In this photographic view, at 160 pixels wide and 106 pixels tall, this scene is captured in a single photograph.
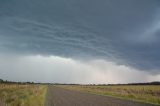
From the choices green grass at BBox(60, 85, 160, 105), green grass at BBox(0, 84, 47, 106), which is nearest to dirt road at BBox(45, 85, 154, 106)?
green grass at BBox(0, 84, 47, 106)

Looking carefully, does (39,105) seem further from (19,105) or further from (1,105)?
(1,105)

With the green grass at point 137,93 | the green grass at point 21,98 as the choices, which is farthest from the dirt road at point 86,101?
the green grass at point 137,93

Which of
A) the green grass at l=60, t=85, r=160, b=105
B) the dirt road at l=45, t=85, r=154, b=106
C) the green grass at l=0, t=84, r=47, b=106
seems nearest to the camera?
the green grass at l=0, t=84, r=47, b=106

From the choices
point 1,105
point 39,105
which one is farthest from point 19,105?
point 1,105

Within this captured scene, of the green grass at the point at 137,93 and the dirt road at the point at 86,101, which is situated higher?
the green grass at the point at 137,93

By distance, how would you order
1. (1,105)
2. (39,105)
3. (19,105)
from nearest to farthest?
(1,105) < (19,105) < (39,105)

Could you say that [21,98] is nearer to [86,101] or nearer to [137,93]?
[86,101]

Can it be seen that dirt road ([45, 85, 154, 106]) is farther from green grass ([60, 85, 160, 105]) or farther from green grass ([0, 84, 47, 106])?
green grass ([60, 85, 160, 105])

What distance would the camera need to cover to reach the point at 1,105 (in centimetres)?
1614

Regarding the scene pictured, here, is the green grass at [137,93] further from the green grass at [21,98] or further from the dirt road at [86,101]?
the green grass at [21,98]

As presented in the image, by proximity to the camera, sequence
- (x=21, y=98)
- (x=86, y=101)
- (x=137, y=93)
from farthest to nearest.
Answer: (x=137, y=93) < (x=21, y=98) < (x=86, y=101)

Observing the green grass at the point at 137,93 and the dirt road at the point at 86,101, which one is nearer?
the dirt road at the point at 86,101

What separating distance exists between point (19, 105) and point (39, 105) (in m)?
3.41

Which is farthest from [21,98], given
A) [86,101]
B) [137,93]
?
[137,93]
